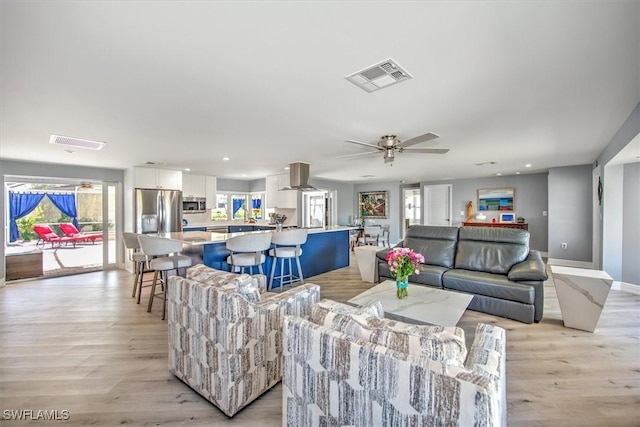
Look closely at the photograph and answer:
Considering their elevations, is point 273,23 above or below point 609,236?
above

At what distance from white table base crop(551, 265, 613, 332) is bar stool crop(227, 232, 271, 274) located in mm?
3432

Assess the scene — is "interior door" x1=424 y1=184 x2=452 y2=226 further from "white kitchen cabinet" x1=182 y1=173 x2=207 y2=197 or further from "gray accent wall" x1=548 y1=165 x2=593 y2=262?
"white kitchen cabinet" x1=182 y1=173 x2=207 y2=197

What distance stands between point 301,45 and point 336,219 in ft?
26.3

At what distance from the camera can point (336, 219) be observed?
9523mm

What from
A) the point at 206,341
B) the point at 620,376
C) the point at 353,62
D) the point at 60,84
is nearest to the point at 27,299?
the point at 60,84

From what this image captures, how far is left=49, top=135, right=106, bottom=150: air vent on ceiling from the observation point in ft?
11.7

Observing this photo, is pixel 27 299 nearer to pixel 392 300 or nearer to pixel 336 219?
pixel 392 300

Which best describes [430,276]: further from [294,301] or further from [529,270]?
[294,301]

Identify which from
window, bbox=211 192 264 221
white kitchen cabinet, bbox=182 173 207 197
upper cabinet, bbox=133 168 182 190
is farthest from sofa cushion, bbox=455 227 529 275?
white kitchen cabinet, bbox=182 173 207 197

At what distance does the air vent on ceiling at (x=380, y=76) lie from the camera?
188cm

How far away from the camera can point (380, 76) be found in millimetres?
2012

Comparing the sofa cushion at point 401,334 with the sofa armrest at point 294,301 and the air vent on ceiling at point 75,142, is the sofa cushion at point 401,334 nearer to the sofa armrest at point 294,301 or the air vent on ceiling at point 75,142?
the sofa armrest at point 294,301

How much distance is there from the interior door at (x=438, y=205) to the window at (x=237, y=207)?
17.9 feet

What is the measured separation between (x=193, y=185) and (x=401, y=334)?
286 inches
